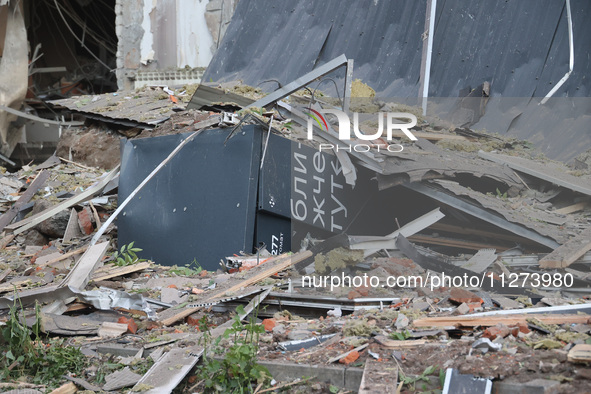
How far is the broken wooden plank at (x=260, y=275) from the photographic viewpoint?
5200 mm

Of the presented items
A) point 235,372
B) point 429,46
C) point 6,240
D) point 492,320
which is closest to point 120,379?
point 235,372

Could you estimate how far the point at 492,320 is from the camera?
164 inches

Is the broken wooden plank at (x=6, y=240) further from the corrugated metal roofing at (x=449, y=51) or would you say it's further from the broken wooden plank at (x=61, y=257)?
the corrugated metal roofing at (x=449, y=51)

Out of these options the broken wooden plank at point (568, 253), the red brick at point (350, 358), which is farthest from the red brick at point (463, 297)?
the red brick at point (350, 358)

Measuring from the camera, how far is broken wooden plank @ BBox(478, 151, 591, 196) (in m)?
6.02

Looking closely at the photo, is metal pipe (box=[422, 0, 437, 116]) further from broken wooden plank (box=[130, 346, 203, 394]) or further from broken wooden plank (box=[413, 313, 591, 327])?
broken wooden plank (box=[130, 346, 203, 394])

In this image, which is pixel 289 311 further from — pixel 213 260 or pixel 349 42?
pixel 349 42

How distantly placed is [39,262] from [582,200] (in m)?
5.43

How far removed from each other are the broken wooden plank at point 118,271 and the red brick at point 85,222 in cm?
168

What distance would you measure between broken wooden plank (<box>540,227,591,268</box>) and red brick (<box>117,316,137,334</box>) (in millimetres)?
3211

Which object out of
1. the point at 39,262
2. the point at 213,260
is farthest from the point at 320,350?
the point at 39,262

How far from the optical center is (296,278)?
19.0 ft

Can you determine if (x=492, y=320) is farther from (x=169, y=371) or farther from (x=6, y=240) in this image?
(x=6, y=240)

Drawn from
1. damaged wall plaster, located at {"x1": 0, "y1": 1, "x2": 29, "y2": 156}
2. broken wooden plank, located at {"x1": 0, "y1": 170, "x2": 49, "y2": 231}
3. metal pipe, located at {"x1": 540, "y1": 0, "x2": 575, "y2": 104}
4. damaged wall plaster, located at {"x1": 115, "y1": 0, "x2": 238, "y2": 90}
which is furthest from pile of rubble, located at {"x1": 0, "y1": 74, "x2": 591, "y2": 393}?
damaged wall plaster, located at {"x1": 0, "y1": 1, "x2": 29, "y2": 156}
